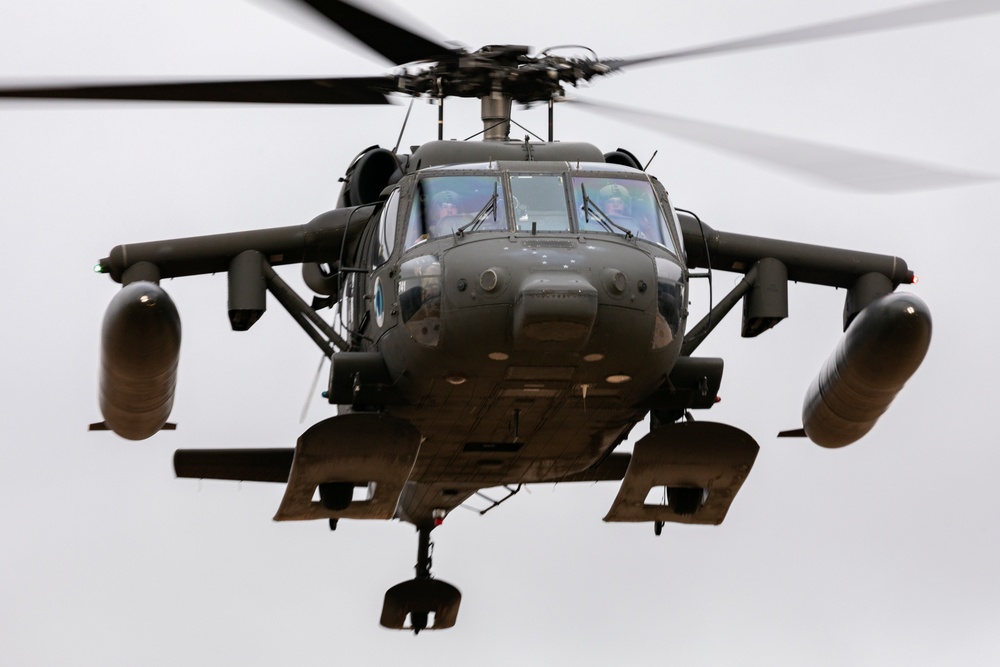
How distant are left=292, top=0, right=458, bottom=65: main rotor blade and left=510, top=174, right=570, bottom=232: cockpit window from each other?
128cm

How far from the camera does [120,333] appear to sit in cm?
1519

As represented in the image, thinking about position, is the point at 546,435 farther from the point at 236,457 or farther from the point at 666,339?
the point at 236,457

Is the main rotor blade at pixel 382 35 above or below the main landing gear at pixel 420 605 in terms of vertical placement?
above

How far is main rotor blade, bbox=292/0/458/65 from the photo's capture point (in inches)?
566

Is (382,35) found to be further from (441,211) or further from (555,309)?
(555,309)

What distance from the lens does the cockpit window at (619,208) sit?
1580cm

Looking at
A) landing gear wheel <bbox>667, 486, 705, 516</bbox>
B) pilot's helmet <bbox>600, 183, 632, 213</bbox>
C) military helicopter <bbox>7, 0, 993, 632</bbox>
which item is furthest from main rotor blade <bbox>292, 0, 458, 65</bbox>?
landing gear wheel <bbox>667, 486, 705, 516</bbox>

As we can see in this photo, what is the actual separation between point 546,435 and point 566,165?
7.84 ft

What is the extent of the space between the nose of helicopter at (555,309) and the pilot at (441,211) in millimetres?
1328

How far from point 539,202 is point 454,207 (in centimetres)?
70

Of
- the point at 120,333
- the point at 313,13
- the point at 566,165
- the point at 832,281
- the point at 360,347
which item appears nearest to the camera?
the point at 313,13

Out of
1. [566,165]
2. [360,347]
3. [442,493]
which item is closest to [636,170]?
[566,165]

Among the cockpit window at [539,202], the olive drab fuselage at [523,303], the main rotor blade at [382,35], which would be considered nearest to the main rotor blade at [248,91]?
the main rotor blade at [382,35]

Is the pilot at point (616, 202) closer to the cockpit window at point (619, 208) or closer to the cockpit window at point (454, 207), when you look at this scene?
the cockpit window at point (619, 208)
